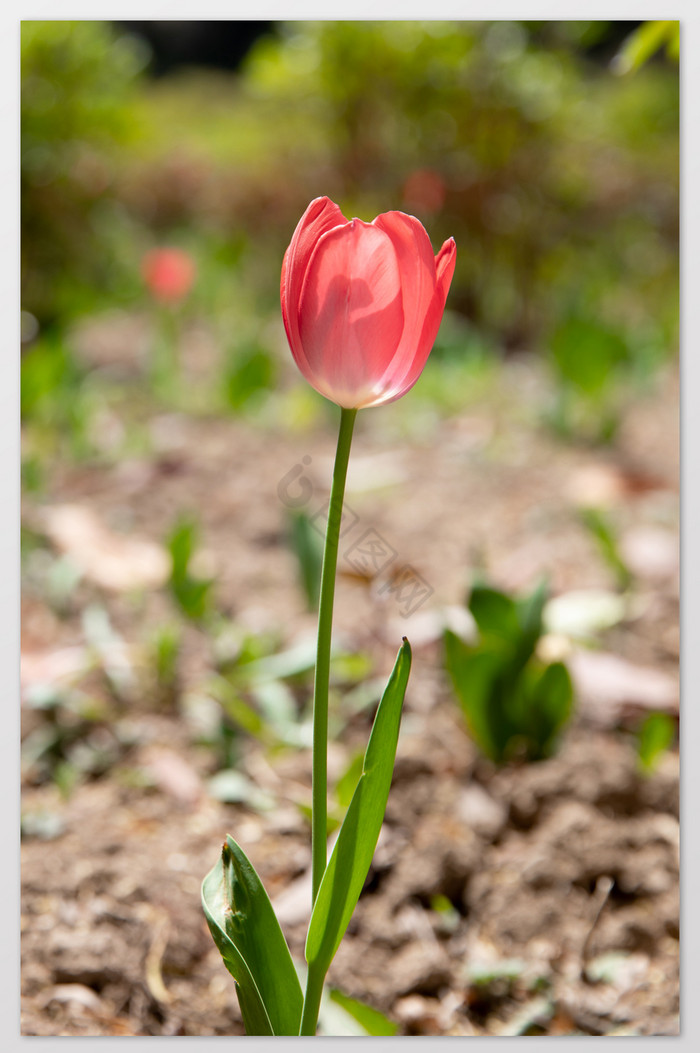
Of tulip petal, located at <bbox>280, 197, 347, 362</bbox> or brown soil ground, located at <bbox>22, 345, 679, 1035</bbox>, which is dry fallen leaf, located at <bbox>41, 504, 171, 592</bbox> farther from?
tulip petal, located at <bbox>280, 197, 347, 362</bbox>

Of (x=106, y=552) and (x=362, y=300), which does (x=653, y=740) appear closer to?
(x=362, y=300)

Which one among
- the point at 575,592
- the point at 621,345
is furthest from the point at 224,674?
the point at 621,345

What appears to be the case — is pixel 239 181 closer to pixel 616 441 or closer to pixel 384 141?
pixel 384 141

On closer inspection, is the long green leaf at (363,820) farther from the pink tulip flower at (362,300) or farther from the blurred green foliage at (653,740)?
the blurred green foliage at (653,740)

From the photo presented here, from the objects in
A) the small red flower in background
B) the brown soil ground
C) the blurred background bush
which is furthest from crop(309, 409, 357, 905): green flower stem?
the small red flower in background

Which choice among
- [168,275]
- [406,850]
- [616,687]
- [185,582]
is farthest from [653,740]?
[168,275]

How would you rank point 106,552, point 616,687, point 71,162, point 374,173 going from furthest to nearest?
point 374,173 < point 71,162 < point 106,552 < point 616,687

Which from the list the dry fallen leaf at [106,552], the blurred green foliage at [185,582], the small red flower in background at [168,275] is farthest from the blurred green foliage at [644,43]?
the small red flower in background at [168,275]
